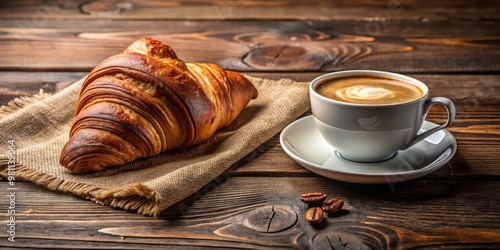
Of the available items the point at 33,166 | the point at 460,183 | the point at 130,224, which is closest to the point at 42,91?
the point at 33,166

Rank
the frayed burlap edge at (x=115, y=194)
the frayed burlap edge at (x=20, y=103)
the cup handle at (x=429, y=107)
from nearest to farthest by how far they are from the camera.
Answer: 1. the frayed burlap edge at (x=115, y=194)
2. the cup handle at (x=429, y=107)
3. the frayed burlap edge at (x=20, y=103)

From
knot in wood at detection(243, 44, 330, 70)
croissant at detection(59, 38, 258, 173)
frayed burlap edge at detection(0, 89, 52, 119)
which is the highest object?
croissant at detection(59, 38, 258, 173)

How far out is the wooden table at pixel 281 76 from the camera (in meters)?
1.10

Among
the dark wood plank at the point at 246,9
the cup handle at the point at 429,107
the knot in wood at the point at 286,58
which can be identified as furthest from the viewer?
Result: the dark wood plank at the point at 246,9

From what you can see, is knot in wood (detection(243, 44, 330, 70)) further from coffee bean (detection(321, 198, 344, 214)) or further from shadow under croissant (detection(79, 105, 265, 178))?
coffee bean (detection(321, 198, 344, 214))

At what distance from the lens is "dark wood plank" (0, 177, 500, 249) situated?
1073mm

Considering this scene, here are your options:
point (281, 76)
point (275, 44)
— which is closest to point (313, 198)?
point (281, 76)

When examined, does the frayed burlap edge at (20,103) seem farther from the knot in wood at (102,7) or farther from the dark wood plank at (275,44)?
the knot in wood at (102,7)

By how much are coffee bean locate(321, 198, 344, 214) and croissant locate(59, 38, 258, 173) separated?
36cm

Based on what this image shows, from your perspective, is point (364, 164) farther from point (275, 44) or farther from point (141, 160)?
point (275, 44)

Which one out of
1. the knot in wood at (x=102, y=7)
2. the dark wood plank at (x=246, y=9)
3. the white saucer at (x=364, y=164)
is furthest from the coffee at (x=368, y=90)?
the knot in wood at (x=102, y=7)

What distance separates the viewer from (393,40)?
89.0 inches

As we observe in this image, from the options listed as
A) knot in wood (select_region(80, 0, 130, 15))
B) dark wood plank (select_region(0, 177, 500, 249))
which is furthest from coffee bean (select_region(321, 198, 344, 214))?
knot in wood (select_region(80, 0, 130, 15))

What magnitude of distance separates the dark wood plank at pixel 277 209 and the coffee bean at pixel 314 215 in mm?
11
